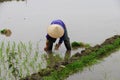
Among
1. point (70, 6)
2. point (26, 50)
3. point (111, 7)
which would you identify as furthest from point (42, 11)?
point (26, 50)

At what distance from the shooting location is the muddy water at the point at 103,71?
6.84m

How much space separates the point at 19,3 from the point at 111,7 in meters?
5.16

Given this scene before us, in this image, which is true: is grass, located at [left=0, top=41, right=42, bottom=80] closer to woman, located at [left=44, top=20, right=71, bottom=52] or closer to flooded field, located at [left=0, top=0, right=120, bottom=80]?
flooded field, located at [left=0, top=0, right=120, bottom=80]

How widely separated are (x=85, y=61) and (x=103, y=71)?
65 centimetres

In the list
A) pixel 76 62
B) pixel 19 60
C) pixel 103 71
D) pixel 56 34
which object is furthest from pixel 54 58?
pixel 103 71

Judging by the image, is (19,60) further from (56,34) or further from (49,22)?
(49,22)

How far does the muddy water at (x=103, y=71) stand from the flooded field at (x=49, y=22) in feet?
0.25

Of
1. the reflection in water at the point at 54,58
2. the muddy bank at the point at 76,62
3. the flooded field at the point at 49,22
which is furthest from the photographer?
the flooded field at the point at 49,22

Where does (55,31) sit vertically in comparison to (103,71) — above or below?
above

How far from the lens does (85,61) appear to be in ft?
25.3

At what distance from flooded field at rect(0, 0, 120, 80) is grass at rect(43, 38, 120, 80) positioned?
0.90ft

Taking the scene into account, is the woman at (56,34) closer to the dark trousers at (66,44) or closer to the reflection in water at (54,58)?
the dark trousers at (66,44)

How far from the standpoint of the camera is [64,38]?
8797mm

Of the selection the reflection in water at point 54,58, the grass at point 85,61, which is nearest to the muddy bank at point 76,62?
the grass at point 85,61
